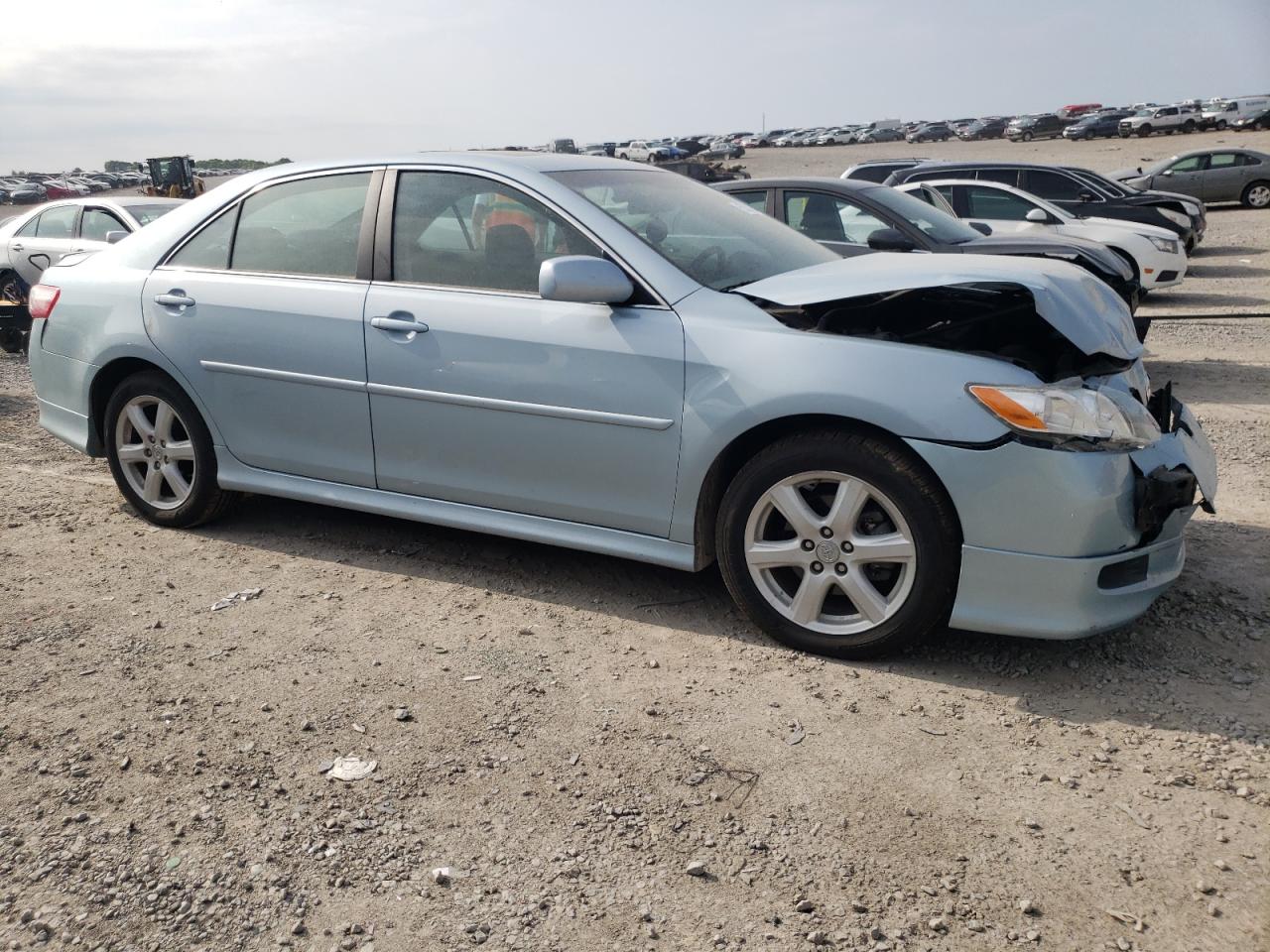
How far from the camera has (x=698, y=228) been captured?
174 inches

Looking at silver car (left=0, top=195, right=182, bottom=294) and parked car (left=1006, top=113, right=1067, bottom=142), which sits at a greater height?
parked car (left=1006, top=113, right=1067, bottom=142)

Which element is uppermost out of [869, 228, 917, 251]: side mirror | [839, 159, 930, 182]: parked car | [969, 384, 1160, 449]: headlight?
[839, 159, 930, 182]: parked car

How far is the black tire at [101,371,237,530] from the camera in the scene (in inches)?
197

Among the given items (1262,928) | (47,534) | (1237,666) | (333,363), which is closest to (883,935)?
(1262,928)

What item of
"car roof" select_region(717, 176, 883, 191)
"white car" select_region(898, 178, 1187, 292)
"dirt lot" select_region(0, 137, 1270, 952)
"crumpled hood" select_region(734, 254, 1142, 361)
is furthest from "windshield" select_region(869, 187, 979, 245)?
"crumpled hood" select_region(734, 254, 1142, 361)

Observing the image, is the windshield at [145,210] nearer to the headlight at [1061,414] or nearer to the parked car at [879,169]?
the parked car at [879,169]

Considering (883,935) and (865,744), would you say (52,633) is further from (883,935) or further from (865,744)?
(883,935)

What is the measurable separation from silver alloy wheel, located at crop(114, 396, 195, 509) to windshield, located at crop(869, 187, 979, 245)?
5421mm

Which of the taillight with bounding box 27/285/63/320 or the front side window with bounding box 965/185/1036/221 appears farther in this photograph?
the front side window with bounding box 965/185/1036/221

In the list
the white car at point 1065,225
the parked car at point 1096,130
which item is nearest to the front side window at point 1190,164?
the white car at point 1065,225

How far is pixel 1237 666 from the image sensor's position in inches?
144

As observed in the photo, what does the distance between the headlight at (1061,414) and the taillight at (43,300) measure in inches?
173

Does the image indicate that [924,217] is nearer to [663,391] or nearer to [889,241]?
[889,241]

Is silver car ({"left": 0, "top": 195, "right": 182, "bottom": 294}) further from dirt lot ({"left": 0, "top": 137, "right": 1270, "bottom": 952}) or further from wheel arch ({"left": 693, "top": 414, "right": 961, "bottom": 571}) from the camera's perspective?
wheel arch ({"left": 693, "top": 414, "right": 961, "bottom": 571})
